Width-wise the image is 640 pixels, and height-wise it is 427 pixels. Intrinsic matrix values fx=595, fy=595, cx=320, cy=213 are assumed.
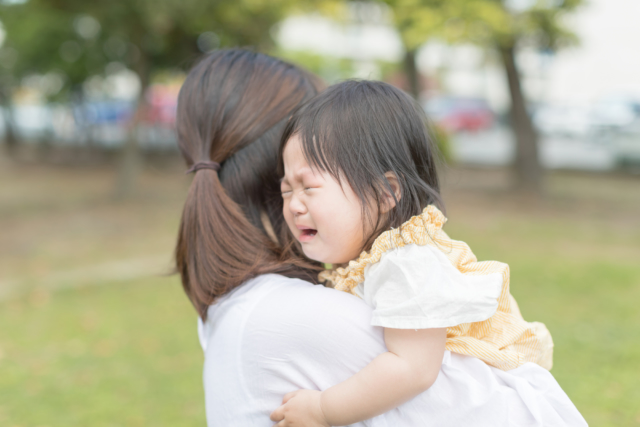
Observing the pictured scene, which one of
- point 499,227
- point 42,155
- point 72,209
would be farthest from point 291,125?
point 42,155

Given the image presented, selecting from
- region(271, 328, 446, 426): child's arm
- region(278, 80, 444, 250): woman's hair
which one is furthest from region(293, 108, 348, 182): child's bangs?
region(271, 328, 446, 426): child's arm

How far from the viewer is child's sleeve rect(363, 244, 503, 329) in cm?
107

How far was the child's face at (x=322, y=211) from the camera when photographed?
121 centimetres

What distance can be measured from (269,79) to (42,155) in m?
22.8

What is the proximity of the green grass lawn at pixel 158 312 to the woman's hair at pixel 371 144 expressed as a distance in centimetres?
87

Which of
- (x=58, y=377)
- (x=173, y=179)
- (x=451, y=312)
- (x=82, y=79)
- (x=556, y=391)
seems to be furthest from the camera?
(x=82, y=79)

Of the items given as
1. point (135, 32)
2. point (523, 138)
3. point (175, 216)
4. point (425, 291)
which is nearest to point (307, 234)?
point (425, 291)

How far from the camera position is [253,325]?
3.83 ft

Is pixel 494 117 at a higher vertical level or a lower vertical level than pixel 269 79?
lower

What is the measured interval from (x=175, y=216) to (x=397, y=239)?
31.0ft

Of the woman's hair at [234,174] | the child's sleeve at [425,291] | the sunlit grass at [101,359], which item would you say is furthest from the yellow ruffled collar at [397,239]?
the sunlit grass at [101,359]

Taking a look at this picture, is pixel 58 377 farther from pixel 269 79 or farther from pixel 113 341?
pixel 269 79

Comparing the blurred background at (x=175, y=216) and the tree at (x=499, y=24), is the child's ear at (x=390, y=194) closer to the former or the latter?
the blurred background at (x=175, y=216)

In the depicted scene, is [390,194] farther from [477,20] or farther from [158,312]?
[477,20]
